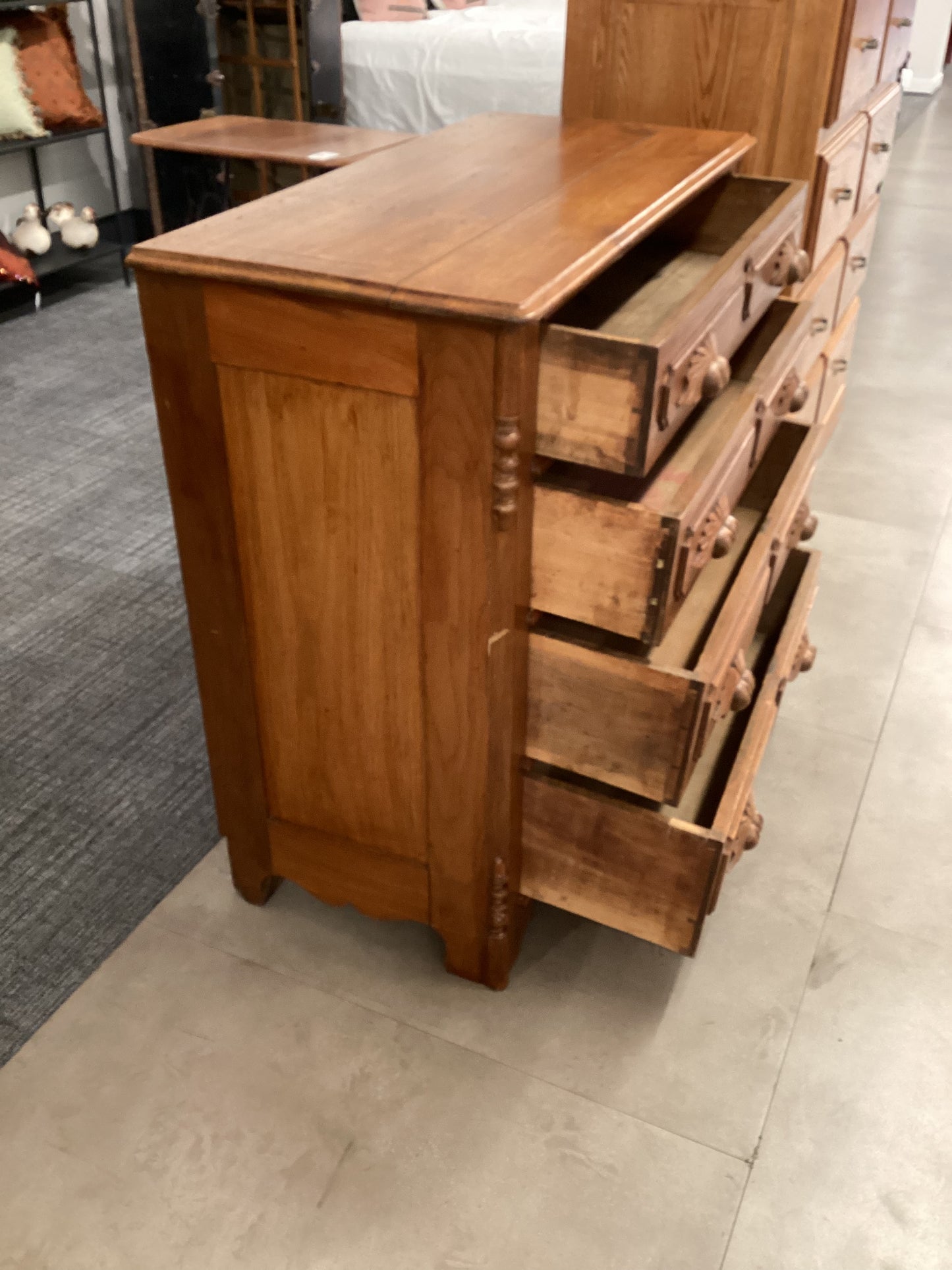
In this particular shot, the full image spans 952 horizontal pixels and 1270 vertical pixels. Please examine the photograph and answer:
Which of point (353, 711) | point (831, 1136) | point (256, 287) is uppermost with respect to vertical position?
point (256, 287)

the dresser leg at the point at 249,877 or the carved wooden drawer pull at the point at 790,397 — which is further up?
the carved wooden drawer pull at the point at 790,397

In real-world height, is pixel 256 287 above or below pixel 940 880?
above

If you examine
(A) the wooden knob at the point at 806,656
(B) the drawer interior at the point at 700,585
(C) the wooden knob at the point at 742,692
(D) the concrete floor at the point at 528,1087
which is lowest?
(D) the concrete floor at the point at 528,1087

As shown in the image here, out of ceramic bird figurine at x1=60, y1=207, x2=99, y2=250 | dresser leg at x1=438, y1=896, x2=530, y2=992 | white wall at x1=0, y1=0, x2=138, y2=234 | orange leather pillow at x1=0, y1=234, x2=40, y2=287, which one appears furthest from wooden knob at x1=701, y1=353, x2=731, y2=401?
white wall at x1=0, y1=0, x2=138, y2=234

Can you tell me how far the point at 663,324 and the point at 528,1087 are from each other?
865 mm

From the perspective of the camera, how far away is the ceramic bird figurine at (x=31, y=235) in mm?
3727

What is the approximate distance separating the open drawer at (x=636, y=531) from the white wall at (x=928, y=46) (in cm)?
679

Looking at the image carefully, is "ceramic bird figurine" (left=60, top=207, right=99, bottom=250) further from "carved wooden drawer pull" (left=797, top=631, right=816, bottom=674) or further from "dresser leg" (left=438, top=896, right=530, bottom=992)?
"dresser leg" (left=438, top=896, right=530, bottom=992)

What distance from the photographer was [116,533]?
244 cm

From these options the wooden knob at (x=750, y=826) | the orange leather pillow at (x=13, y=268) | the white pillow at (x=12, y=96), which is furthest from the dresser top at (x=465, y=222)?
the white pillow at (x=12, y=96)

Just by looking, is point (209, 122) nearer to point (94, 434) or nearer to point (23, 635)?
point (94, 434)

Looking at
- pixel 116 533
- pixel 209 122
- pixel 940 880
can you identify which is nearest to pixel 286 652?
pixel 940 880

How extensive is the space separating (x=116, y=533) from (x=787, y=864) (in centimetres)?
158

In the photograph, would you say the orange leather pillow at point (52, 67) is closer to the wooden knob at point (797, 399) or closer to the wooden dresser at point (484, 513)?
the wooden dresser at point (484, 513)
